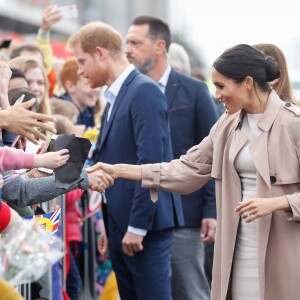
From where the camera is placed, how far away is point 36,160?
5.01m

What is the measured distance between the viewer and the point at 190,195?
752 centimetres

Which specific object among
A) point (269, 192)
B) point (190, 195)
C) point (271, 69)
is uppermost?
point (271, 69)

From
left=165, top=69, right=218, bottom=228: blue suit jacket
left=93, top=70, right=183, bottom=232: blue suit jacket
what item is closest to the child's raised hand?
left=93, top=70, right=183, bottom=232: blue suit jacket

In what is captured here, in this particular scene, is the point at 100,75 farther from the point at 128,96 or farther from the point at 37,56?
the point at 37,56

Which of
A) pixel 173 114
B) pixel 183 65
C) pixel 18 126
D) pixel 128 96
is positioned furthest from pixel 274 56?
pixel 183 65

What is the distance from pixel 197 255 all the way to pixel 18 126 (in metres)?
3.03

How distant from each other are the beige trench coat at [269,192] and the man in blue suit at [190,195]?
1.83 meters

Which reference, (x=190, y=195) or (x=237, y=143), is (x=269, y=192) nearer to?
(x=237, y=143)

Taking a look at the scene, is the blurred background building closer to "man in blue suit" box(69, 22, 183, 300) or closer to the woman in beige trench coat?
"man in blue suit" box(69, 22, 183, 300)

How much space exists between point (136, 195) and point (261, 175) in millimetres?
1370

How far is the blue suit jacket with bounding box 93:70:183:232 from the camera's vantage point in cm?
639

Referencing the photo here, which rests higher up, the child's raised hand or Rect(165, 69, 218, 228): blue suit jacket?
the child's raised hand

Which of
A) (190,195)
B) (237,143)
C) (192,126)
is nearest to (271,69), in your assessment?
(237,143)

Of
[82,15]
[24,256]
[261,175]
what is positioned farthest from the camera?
[82,15]
